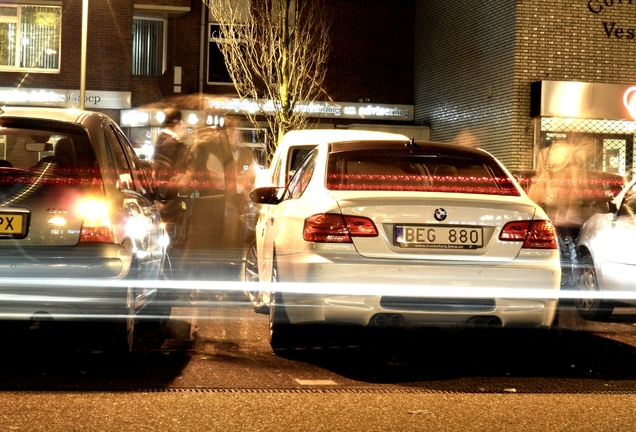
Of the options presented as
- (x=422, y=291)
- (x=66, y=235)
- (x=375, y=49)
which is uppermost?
(x=375, y=49)

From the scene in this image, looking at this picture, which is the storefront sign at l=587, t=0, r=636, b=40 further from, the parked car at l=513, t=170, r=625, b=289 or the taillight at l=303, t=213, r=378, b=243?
the taillight at l=303, t=213, r=378, b=243

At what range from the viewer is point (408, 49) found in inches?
1228

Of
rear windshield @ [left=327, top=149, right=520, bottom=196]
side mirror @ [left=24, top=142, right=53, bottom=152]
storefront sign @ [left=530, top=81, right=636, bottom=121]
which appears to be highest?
storefront sign @ [left=530, top=81, right=636, bottom=121]

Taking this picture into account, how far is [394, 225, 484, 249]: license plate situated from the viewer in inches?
250

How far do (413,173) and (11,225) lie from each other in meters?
2.91

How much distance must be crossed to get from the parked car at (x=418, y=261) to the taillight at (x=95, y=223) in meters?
1.23

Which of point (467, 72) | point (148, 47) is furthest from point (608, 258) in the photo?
point (148, 47)

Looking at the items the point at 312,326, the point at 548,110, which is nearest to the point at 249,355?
the point at 312,326

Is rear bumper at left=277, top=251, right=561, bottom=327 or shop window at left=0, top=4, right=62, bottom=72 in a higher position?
shop window at left=0, top=4, right=62, bottom=72

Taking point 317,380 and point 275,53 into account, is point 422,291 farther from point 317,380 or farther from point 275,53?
point 275,53

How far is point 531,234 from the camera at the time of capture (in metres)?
6.49

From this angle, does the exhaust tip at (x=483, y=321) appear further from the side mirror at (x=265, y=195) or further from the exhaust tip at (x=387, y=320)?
the side mirror at (x=265, y=195)

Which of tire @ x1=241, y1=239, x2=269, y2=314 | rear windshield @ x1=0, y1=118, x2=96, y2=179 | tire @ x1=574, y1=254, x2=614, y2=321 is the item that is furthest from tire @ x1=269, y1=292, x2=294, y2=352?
tire @ x1=574, y1=254, x2=614, y2=321

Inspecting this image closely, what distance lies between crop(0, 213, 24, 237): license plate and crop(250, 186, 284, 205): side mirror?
234cm
